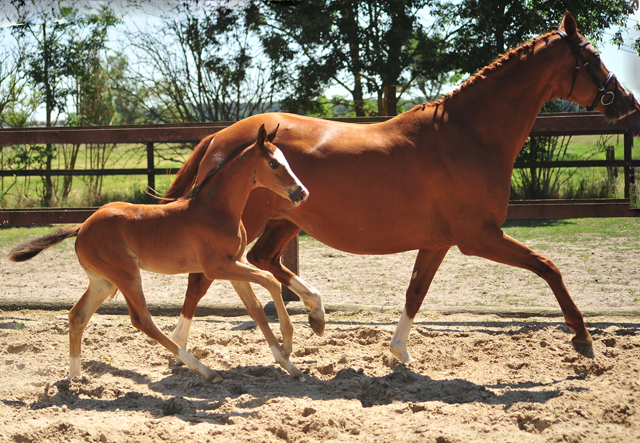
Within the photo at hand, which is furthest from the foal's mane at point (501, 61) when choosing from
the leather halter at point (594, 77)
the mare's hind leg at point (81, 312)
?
the mare's hind leg at point (81, 312)

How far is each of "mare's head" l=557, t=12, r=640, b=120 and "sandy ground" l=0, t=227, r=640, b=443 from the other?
1.72m

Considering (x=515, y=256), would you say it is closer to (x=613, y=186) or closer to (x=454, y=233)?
(x=454, y=233)

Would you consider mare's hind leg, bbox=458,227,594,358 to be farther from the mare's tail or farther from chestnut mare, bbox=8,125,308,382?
the mare's tail

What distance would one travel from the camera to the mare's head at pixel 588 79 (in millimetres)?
3859

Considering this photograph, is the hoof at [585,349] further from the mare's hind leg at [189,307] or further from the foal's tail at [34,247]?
the foal's tail at [34,247]

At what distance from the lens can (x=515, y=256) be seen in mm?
3676

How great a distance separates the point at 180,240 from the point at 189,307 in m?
0.80

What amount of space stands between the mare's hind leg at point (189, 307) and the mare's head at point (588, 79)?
9.74 feet

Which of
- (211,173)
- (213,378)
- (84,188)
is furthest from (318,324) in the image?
(84,188)

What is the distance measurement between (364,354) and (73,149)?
10.4m

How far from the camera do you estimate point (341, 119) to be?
19.2ft

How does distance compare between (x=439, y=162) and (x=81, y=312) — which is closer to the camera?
(x=81, y=312)

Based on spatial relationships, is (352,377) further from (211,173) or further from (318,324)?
(211,173)

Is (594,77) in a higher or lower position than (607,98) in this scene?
higher
